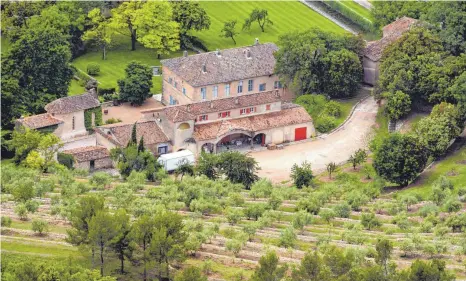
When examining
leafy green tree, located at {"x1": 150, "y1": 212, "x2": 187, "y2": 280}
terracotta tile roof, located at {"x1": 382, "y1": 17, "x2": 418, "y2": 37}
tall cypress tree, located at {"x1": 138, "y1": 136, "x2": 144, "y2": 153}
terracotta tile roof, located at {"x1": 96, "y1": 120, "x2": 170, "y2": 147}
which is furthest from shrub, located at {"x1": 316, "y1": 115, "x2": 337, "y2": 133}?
leafy green tree, located at {"x1": 150, "y1": 212, "x2": 187, "y2": 280}

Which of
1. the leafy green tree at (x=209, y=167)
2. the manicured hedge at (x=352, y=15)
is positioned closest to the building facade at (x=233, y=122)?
the leafy green tree at (x=209, y=167)

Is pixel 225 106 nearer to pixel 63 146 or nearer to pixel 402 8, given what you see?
pixel 63 146

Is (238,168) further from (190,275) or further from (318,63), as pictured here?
(190,275)

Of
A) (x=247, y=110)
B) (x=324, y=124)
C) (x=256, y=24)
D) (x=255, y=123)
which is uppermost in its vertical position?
(x=256, y=24)

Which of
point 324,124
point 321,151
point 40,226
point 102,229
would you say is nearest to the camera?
point 102,229

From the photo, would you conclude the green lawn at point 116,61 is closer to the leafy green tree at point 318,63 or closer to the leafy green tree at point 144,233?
the leafy green tree at point 318,63

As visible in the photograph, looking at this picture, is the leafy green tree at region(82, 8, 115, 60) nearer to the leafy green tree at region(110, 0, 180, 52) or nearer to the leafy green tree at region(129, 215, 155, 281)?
the leafy green tree at region(110, 0, 180, 52)

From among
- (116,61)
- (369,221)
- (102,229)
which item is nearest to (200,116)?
(116,61)

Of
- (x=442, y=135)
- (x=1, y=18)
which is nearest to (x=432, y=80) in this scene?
(x=442, y=135)
